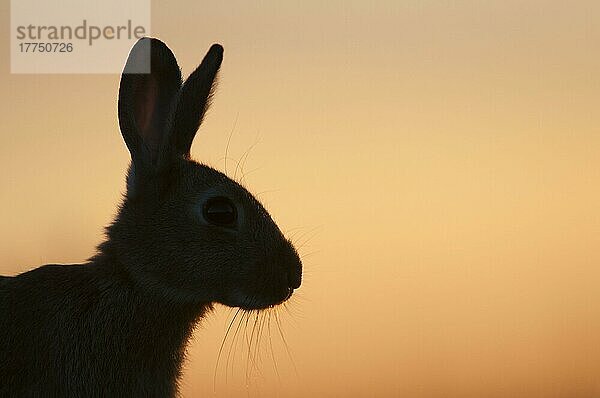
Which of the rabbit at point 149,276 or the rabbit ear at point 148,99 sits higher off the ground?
the rabbit ear at point 148,99

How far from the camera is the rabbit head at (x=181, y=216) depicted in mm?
590

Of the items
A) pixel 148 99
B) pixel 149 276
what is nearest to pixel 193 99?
pixel 148 99

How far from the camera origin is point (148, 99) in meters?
0.62

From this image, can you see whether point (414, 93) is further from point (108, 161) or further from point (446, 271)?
point (108, 161)

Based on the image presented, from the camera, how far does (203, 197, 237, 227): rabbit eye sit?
601 millimetres

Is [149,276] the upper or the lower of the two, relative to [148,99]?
lower

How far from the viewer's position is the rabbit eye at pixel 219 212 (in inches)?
23.6

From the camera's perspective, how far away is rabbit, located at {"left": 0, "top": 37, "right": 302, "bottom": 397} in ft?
1.89

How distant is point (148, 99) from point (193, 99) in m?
0.03

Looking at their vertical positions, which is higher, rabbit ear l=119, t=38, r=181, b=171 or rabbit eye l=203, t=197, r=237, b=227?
rabbit ear l=119, t=38, r=181, b=171

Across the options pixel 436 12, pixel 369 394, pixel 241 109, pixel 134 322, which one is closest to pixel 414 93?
pixel 436 12

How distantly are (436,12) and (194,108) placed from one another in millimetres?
494

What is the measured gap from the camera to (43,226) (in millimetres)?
921

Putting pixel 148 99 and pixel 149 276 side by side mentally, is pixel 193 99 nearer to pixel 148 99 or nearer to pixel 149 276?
pixel 148 99
